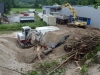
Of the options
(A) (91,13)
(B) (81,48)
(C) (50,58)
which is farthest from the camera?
(A) (91,13)

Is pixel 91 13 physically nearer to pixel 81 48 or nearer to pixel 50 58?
pixel 81 48

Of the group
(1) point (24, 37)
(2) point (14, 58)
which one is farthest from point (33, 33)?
(2) point (14, 58)

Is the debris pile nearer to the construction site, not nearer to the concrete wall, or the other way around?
the construction site

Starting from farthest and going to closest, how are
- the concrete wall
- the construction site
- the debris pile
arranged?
1. the concrete wall
2. the debris pile
3. the construction site

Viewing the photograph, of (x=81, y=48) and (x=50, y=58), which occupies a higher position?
(x=81, y=48)

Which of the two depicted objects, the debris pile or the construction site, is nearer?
the construction site

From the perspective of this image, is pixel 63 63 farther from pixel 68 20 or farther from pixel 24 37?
pixel 68 20

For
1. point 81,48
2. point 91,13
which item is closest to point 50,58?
point 81,48

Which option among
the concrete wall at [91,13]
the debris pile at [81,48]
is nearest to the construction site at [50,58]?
the debris pile at [81,48]

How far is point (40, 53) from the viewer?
1716 cm

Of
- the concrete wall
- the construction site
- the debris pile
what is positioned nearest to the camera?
the construction site

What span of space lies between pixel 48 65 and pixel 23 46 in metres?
6.44

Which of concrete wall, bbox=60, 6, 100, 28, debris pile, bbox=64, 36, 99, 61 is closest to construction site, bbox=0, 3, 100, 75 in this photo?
debris pile, bbox=64, 36, 99, 61

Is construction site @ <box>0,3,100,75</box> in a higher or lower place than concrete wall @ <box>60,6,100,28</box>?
lower
